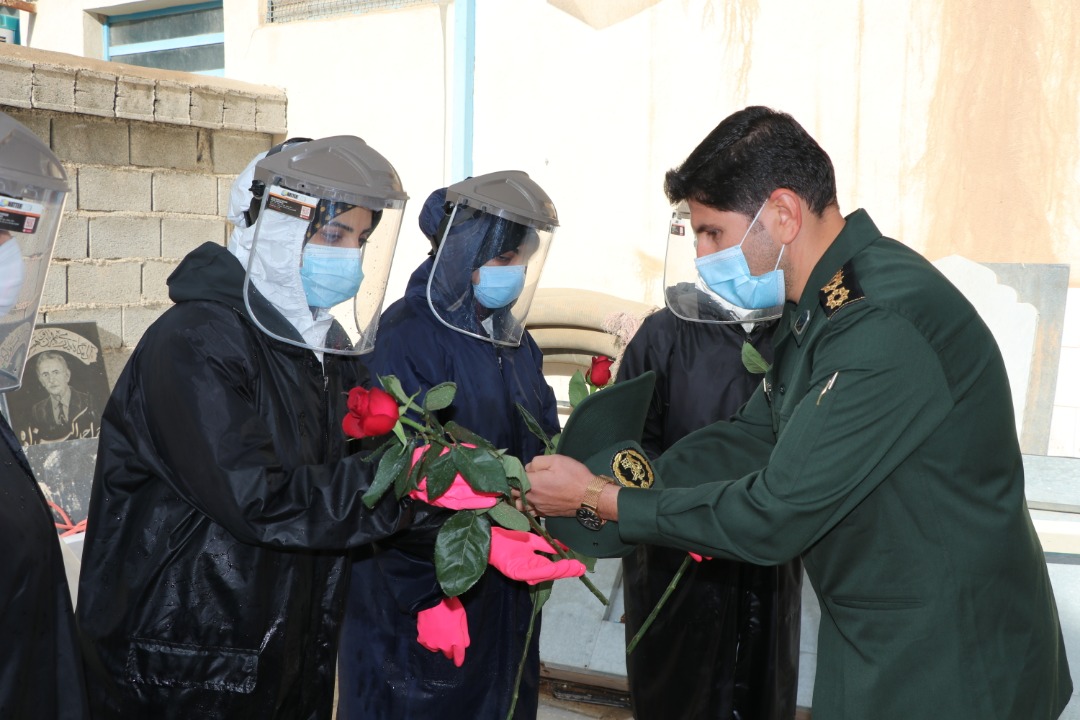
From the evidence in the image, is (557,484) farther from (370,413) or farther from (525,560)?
(370,413)

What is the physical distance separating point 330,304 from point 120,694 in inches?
32.3

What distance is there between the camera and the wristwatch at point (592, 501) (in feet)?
6.21

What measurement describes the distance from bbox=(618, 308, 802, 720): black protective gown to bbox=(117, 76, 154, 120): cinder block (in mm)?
3274

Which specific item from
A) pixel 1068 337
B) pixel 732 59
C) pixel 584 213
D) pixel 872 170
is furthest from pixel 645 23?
pixel 1068 337

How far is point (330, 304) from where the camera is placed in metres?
2.05

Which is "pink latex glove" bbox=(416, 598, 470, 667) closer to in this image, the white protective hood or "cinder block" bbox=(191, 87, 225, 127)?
the white protective hood

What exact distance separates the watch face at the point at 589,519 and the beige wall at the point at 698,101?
2948 millimetres

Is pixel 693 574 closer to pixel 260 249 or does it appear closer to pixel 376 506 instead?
pixel 376 506

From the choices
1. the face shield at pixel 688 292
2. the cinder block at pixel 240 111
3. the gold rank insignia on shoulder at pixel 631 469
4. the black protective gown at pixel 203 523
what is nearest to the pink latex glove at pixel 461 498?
the black protective gown at pixel 203 523

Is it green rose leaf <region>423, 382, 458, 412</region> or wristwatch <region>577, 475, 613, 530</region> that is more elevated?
green rose leaf <region>423, 382, 458, 412</region>

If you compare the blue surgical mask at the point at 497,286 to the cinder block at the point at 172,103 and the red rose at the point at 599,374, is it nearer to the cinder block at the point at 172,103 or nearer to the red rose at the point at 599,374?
the red rose at the point at 599,374

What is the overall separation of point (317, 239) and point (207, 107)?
151 inches

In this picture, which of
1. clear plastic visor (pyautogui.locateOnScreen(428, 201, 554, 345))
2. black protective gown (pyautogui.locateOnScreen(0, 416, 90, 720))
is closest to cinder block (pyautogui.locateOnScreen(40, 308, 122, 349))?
clear plastic visor (pyautogui.locateOnScreen(428, 201, 554, 345))

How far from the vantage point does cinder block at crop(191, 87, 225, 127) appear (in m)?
5.32
